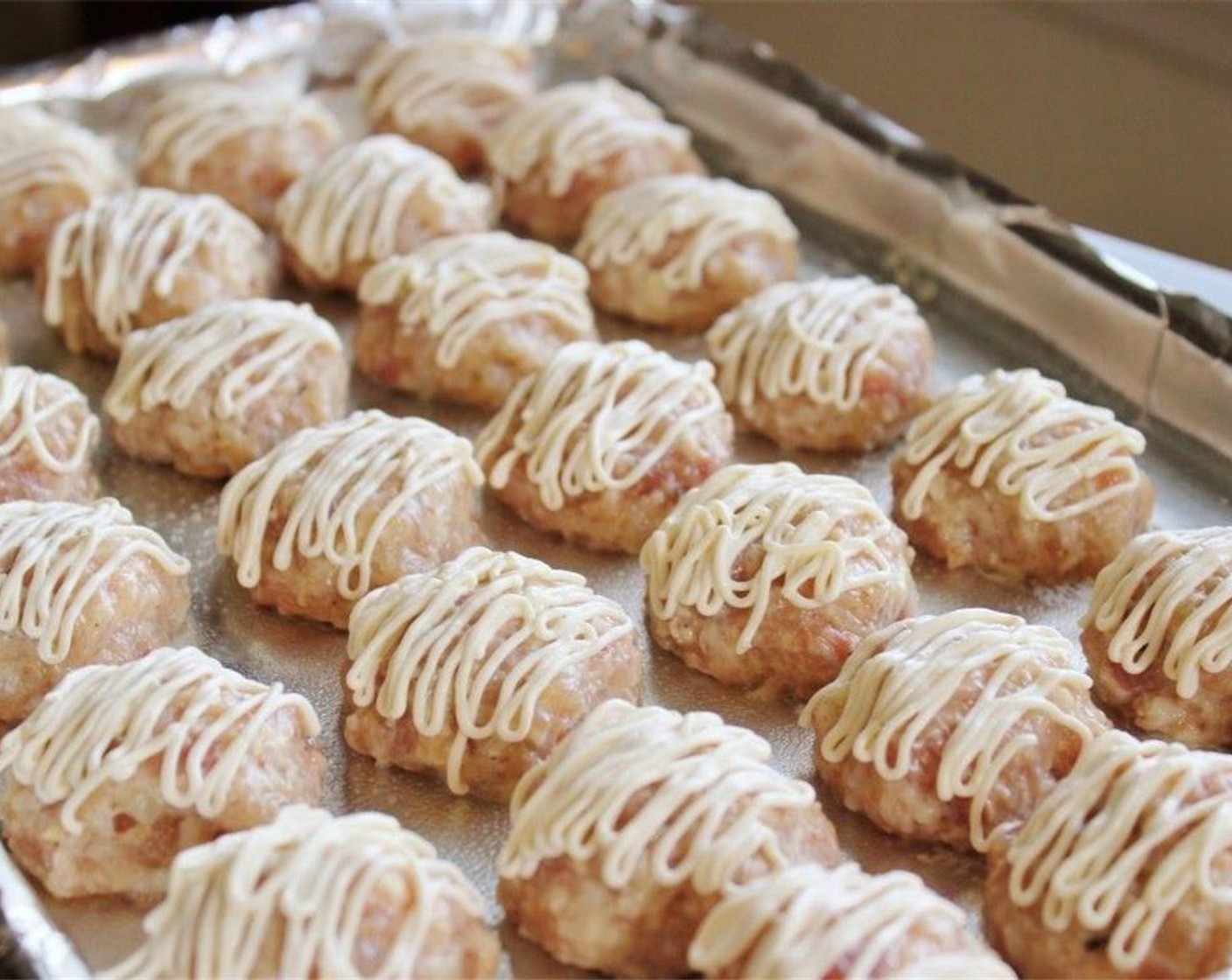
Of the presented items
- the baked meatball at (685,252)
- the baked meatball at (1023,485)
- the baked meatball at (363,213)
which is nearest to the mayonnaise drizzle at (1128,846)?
the baked meatball at (1023,485)

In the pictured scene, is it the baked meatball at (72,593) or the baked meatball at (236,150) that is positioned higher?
the baked meatball at (236,150)

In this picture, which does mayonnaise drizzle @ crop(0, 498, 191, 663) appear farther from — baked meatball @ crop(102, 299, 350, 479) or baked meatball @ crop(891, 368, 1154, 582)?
baked meatball @ crop(891, 368, 1154, 582)

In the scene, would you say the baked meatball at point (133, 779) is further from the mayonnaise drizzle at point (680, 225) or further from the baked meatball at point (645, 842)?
the mayonnaise drizzle at point (680, 225)

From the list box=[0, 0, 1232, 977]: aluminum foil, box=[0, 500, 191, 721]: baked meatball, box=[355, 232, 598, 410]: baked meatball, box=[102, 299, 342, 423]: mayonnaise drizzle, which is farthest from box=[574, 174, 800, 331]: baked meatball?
box=[0, 500, 191, 721]: baked meatball

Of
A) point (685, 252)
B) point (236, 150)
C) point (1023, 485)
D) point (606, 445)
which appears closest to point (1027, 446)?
point (1023, 485)

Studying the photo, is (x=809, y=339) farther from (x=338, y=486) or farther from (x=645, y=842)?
(x=645, y=842)

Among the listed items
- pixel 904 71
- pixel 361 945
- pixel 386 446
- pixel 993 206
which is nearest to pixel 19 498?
pixel 386 446
